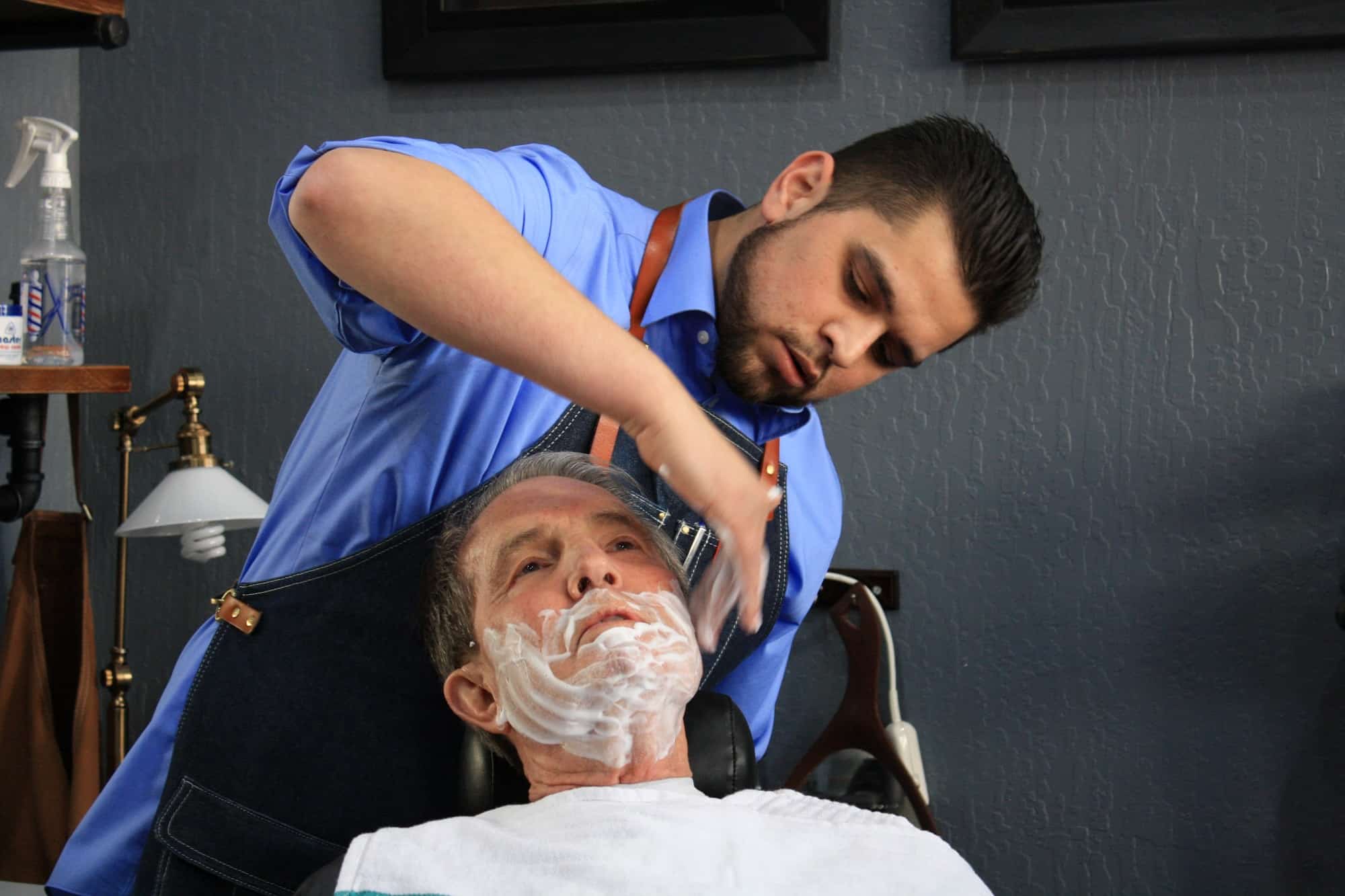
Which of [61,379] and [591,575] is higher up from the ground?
[61,379]

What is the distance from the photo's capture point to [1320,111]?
6.34 ft

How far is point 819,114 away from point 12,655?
1.67 metres

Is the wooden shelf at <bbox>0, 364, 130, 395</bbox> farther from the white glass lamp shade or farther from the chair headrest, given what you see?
the chair headrest

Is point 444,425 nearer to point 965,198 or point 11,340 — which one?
point 965,198

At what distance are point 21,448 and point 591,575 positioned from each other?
51.3 inches

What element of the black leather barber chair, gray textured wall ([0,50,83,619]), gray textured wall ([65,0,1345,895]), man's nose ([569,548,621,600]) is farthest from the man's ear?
gray textured wall ([0,50,83,619])

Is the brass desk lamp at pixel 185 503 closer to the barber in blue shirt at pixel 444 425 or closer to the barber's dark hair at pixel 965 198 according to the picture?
the barber in blue shirt at pixel 444 425

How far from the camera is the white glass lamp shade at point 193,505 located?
1.99 m

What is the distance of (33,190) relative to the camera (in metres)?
2.23

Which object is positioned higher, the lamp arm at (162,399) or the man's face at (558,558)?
the lamp arm at (162,399)

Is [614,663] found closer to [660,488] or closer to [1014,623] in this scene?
[660,488]

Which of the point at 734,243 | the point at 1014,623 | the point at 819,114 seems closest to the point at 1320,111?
the point at 819,114

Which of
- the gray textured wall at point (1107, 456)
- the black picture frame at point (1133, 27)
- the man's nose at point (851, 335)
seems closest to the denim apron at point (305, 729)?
the man's nose at point (851, 335)

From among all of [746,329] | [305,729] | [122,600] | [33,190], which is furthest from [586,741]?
[33,190]
